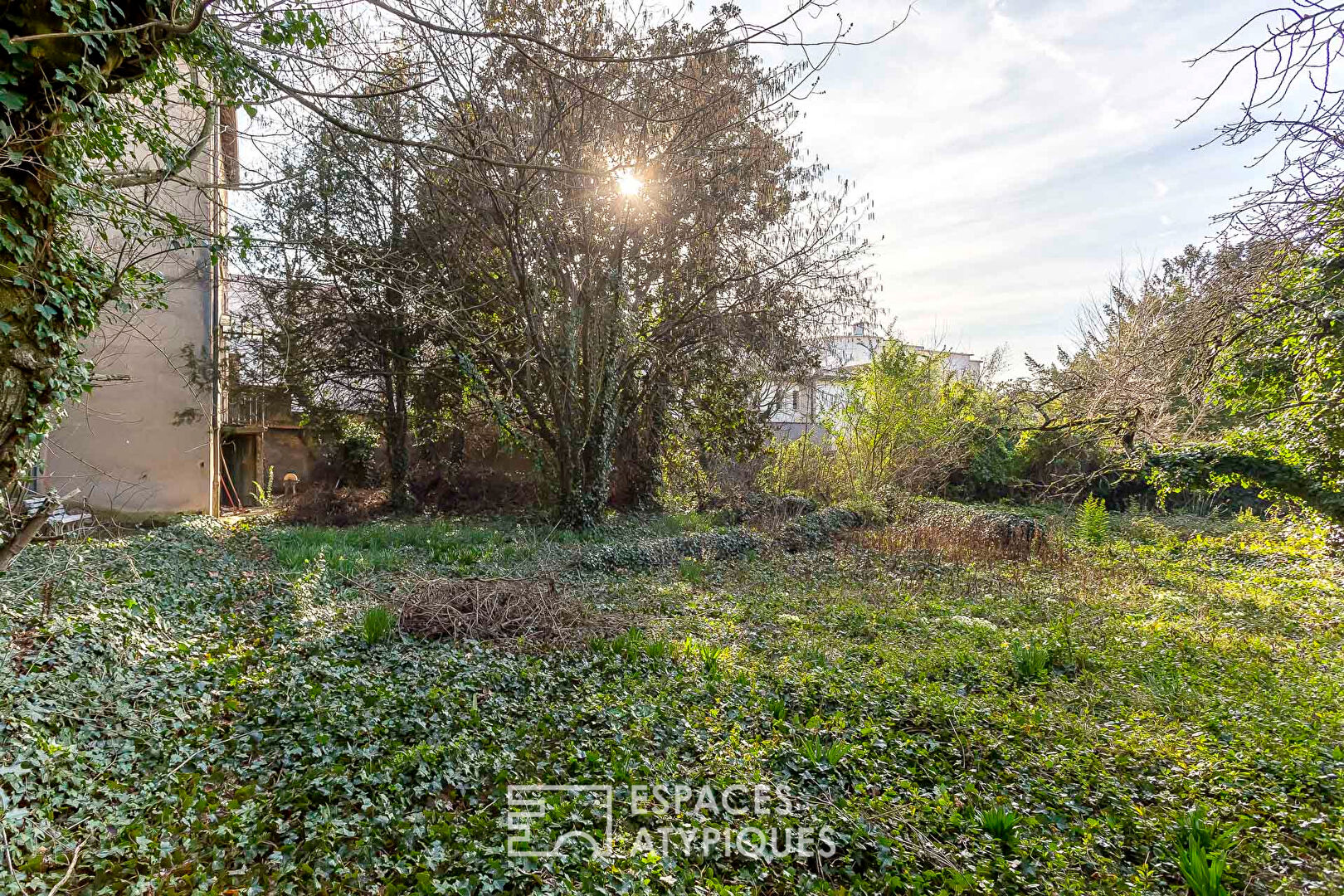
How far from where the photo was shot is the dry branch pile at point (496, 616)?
459 cm

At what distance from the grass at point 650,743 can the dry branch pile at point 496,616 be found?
235 mm

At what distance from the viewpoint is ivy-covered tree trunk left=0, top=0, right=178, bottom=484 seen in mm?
2520

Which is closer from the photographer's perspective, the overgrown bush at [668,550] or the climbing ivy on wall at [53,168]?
the climbing ivy on wall at [53,168]

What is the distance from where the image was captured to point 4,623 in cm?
314

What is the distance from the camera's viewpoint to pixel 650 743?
3.23 m

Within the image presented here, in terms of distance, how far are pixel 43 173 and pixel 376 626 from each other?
121 inches

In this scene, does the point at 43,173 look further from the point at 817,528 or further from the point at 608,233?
the point at 817,528

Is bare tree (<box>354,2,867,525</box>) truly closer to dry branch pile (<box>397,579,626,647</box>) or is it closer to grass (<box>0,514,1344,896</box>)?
dry branch pile (<box>397,579,626,647</box>)

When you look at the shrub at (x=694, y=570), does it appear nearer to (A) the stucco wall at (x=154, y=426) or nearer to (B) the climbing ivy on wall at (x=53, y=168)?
(B) the climbing ivy on wall at (x=53, y=168)

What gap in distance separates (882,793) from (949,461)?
1216 centimetres

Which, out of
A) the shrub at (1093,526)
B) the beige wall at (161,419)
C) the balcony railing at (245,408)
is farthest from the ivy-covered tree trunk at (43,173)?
the shrub at (1093,526)

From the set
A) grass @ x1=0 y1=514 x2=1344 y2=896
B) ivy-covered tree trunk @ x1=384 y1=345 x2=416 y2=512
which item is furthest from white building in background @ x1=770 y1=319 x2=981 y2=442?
ivy-covered tree trunk @ x1=384 y1=345 x2=416 y2=512

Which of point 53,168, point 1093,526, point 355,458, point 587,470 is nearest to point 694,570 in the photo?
point 587,470

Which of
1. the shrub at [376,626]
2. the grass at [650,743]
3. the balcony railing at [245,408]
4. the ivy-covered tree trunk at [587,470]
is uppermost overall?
the balcony railing at [245,408]
